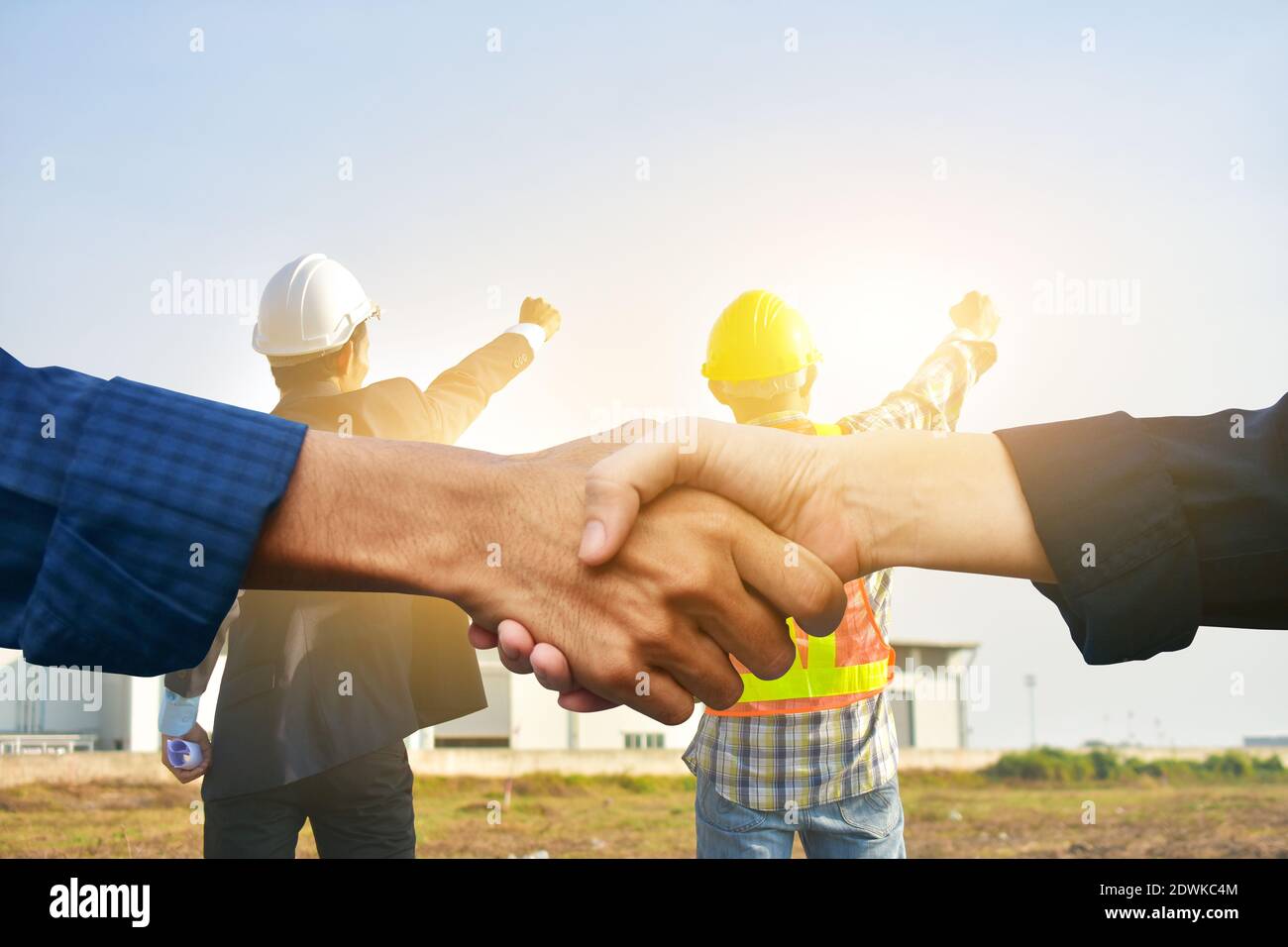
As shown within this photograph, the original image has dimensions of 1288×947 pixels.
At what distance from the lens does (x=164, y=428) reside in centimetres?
175

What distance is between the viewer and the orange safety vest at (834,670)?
12.2 ft

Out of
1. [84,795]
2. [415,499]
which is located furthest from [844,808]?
[84,795]

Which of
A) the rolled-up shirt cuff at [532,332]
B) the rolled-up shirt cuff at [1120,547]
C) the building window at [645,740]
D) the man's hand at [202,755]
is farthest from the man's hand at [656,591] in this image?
the building window at [645,740]

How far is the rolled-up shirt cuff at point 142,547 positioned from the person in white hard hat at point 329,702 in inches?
85.8

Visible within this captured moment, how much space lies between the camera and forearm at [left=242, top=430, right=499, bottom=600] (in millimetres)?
1800

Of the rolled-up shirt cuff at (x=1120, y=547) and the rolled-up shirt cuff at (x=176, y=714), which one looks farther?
the rolled-up shirt cuff at (x=176, y=714)

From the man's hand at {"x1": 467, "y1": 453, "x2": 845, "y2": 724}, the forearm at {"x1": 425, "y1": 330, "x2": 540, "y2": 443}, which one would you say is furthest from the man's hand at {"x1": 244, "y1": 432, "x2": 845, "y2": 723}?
the forearm at {"x1": 425, "y1": 330, "x2": 540, "y2": 443}

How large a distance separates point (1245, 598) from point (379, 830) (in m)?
3.18

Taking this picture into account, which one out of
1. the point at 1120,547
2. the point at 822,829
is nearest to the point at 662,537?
the point at 1120,547

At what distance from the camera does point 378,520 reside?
1.92 metres

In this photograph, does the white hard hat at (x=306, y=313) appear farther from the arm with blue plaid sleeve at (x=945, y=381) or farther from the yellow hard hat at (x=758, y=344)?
the arm with blue plaid sleeve at (x=945, y=381)

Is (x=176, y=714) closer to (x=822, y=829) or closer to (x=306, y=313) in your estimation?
(x=306, y=313)

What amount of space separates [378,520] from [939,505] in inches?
45.0

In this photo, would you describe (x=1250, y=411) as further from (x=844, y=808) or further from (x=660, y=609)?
(x=844, y=808)
